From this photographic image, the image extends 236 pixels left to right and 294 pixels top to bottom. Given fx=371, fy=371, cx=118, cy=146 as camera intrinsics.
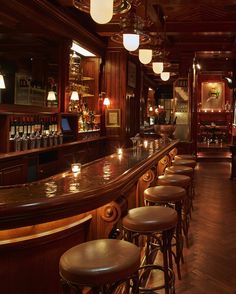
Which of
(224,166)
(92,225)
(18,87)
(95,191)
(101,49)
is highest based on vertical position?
(101,49)

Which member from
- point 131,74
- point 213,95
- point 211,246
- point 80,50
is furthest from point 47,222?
point 213,95

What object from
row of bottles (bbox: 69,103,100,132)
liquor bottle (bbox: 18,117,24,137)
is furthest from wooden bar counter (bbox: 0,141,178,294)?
row of bottles (bbox: 69,103,100,132)

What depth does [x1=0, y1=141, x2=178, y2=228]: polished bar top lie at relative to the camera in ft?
5.79

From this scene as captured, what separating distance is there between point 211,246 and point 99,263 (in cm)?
281

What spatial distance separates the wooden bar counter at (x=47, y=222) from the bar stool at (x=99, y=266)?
10.2 inches

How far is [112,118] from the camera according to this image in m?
8.84

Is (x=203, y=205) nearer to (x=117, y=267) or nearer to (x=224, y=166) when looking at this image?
(x=117, y=267)

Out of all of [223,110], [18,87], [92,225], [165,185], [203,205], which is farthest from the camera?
[223,110]

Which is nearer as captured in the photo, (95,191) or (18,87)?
(95,191)

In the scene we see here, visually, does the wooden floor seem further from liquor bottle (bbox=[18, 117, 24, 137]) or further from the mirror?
the mirror

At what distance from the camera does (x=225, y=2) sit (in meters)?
6.16

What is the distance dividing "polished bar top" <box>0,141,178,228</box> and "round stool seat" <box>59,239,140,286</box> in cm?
23

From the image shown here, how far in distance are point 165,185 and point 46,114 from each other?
111 inches

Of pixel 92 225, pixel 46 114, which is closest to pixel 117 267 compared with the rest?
pixel 92 225
